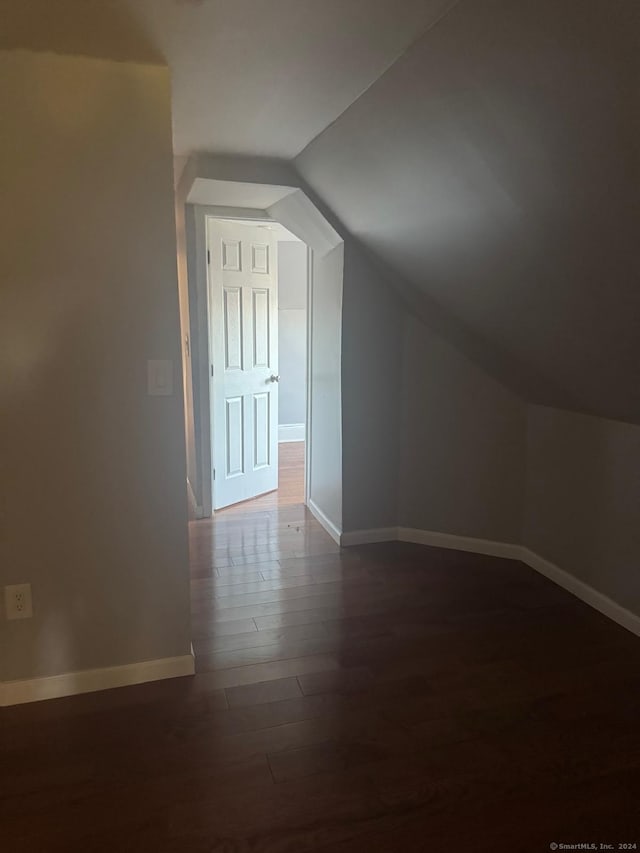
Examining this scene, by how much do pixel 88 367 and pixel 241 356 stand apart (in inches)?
88.6

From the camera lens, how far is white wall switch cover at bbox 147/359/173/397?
6.86 ft

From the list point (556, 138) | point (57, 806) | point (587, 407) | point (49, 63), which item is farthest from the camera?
point (587, 407)

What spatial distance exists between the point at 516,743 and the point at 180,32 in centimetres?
240

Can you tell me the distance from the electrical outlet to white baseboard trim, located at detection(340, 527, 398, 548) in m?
1.87

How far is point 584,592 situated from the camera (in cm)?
288

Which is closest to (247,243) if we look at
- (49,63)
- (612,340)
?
(49,63)

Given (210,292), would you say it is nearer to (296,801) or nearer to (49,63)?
(49,63)

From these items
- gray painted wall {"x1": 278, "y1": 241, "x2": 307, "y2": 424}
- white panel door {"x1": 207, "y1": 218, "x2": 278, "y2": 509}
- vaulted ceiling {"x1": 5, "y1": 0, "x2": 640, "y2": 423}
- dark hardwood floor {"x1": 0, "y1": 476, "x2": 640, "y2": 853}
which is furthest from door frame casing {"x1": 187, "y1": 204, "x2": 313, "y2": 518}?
gray painted wall {"x1": 278, "y1": 241, "x2": 307, "y2": 424}

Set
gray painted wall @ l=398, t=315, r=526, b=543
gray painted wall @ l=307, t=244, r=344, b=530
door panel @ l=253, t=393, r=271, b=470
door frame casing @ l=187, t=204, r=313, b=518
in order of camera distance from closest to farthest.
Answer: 1. gray painted wall @ l=398, t=315, r=526, b=543
2. gray painted wall @ l=307, t=244, r=344, b=530
3. door frame casing @ l=187, t=204, r=313, b=518
4. door panel @ l=253, t=393, r=271, b=470

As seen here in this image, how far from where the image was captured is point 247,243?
13.8ft

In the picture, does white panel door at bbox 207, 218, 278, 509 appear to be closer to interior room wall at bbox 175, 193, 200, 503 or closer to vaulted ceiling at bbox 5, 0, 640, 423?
interior room wall at bbox 175, 193, 200, 503

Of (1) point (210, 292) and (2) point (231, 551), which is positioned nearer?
(2) point (231, 551)

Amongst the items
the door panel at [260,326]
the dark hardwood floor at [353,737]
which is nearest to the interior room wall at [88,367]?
the dark hardwood floor at [353,737]

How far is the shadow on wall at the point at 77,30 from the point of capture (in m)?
1.58
